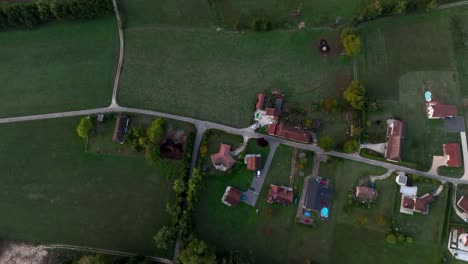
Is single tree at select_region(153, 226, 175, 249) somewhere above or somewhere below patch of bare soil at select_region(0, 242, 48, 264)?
above

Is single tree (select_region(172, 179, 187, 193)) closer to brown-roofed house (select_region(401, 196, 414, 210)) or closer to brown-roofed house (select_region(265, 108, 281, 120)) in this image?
brown-roofed house (select_region(265, 108, 281, 120))

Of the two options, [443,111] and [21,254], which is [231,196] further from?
[443,111]

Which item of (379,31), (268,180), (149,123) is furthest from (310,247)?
(379,31)

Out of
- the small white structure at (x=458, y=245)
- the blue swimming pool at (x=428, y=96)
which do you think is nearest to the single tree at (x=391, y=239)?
the small white structure at (x=458, y=245)

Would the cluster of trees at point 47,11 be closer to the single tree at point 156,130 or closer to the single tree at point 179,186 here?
the single tree at point 156,130

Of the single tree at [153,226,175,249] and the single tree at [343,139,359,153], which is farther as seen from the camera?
the single tree at [343,139,359,153]

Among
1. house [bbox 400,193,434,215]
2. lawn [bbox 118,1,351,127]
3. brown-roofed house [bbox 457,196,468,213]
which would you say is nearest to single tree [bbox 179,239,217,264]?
lawn [bbox 118,1,351,127]
